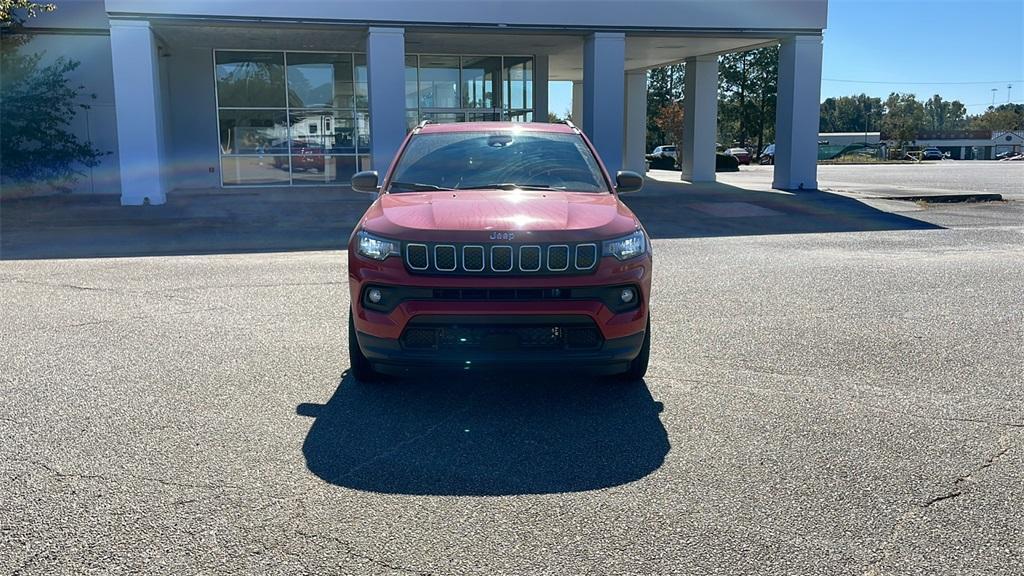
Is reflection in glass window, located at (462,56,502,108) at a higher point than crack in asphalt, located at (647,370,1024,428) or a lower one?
higher

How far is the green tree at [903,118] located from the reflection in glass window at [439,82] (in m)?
78.3

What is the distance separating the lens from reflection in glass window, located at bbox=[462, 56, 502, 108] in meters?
26.0

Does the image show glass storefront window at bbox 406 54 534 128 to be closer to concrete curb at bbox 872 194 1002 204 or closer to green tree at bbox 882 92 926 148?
concrete curb at bbox 872 194 1002 204

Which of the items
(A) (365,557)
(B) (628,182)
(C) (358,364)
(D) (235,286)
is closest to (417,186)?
(C) (358,364)

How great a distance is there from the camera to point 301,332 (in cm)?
712

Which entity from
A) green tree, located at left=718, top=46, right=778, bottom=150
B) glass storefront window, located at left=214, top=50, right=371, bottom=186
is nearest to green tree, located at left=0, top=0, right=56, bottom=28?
glass storefront window, located at left=214, top=50, right=371, bottom=186

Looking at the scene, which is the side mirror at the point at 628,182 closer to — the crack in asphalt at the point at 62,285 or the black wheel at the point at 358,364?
the black wheel at the point at 358,364

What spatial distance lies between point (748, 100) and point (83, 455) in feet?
227

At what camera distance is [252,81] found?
24.3m

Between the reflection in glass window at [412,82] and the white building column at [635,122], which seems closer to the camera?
the reflection in glass window at [412,82]

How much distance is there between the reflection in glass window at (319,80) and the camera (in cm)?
2447

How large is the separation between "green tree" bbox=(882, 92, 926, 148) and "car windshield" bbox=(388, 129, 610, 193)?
94.8 metres

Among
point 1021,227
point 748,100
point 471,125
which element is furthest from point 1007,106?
point 471,125

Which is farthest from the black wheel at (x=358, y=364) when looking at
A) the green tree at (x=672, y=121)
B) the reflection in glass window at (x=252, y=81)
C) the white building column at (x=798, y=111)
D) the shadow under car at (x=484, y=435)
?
the green tree at (x=672, y=121)
